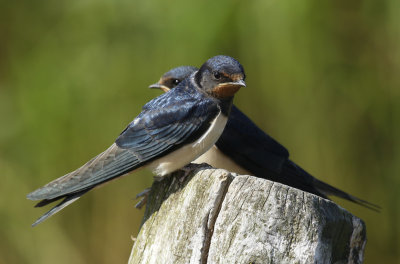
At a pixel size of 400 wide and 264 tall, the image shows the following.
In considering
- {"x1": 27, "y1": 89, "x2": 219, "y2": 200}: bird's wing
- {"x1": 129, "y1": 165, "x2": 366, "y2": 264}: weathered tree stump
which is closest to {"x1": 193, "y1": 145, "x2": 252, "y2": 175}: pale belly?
{"x1": 27, "y1": 89, "x2": 219, "y2": 200}: bird's wing

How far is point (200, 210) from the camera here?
6.59 feet

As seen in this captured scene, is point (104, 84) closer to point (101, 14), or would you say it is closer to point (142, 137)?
point (101, 14)

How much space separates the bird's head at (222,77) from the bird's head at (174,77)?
37.7 inches

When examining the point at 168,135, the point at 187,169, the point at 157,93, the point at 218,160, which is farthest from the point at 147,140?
the point at 157,93

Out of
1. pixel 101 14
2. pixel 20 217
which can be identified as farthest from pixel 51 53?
pixel 20 217

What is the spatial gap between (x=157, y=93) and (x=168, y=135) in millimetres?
1596

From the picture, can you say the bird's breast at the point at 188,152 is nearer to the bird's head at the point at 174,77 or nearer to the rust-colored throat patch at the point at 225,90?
the rust-colored throat patch at the point at 225,90

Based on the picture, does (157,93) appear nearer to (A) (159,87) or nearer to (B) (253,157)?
(A) (159,87)

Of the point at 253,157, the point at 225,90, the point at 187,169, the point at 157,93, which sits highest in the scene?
the point at 225,90

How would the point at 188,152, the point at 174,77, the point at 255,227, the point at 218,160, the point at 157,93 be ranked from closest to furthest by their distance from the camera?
the point at 255,227, the point at 188,152, the point at 218,160, the point at 174,77, the point at 157,93

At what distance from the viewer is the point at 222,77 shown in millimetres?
2793

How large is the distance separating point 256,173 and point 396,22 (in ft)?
4.45

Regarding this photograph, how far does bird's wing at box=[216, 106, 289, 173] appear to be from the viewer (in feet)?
11.3

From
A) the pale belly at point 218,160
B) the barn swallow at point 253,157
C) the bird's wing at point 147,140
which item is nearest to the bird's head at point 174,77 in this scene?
the barn swallow at point 253,157
